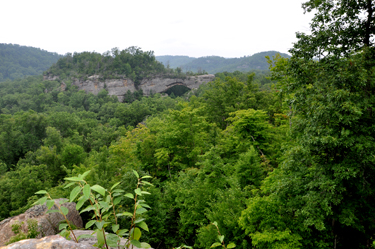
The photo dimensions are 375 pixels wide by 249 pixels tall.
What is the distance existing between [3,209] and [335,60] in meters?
24.4

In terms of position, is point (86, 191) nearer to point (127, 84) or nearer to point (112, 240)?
point (112, 240)

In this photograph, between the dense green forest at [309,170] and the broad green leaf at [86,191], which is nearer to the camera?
the broad green leaf at [86,191]

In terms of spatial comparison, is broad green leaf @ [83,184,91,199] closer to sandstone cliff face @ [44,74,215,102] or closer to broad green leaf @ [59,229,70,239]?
broad green leaf @ [59,229,70,239]

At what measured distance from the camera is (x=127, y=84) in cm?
9394

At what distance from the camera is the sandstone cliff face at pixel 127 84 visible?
9150cm

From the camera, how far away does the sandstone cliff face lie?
300 feet

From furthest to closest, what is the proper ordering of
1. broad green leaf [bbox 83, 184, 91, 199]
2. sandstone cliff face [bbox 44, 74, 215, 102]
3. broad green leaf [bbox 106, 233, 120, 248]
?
sandstone cliff face [bbox 44, 74, 215, 102] → broad green leaf [bbox 106, 233, 120, 248] → broad green leaf [bbox 83, 184, 91, 199]

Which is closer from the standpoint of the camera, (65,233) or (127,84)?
(65,233)

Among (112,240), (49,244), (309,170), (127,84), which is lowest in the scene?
(309,170)

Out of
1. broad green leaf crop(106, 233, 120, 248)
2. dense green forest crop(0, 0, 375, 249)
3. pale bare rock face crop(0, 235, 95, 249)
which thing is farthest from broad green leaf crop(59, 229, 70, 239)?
dense green forest crop(0, 0, 375, 249)

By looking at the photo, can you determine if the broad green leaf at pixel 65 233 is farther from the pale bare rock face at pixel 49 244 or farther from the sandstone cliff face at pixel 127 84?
the sandstone cliff face at pixel 127 84

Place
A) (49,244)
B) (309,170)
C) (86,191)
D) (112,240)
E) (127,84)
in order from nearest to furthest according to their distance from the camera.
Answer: (86,191), (112,240), (49,244), (309,170), (127,84)

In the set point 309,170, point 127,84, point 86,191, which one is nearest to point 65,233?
point 86,191

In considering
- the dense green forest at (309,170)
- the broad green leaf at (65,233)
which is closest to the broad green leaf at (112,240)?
the broad green leaf at (65,233)
